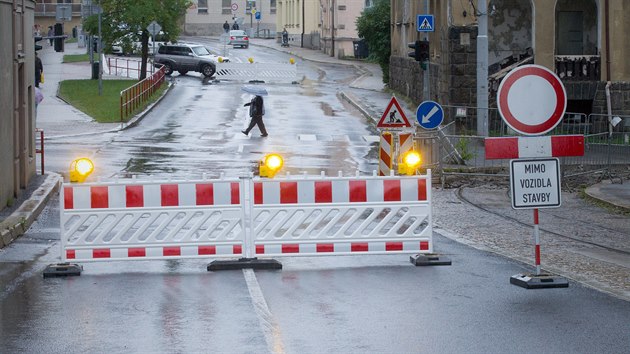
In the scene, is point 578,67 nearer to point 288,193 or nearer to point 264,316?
point 288,193

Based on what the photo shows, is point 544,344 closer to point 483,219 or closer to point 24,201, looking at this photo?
point 483,219

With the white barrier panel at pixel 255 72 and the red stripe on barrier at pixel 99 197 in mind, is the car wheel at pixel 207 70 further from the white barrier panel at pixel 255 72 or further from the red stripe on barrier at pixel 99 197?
the red stripe on barrier at pixel 99 197

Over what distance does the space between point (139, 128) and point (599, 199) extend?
19.2m

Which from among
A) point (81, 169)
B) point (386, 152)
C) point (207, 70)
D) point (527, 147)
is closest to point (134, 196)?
point (81, 169)

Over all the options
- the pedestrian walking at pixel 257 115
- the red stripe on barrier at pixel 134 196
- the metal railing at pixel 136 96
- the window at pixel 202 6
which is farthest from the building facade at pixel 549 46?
the window at pixel 202 6

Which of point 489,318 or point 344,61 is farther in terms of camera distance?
point 344,61

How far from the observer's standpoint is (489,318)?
10.7 m

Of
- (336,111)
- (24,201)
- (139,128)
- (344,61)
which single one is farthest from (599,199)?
(344,61)

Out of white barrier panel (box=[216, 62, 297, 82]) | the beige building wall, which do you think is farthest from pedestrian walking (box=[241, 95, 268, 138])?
the beige building wall

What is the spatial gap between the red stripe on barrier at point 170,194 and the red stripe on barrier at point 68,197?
0.97m

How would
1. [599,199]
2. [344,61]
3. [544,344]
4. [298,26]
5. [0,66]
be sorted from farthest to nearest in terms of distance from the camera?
[298,26] → [344,61] → [599,199] → [0,66] → [544,344]

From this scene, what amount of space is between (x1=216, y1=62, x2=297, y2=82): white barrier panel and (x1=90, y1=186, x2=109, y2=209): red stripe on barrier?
157 ft

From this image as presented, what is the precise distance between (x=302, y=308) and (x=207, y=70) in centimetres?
5206

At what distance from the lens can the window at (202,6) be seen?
122 meters
